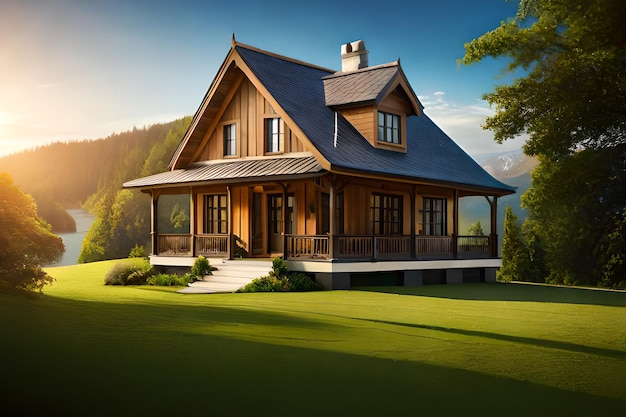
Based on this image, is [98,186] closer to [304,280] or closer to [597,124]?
[304,280]

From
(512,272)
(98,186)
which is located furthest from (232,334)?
(98,186)

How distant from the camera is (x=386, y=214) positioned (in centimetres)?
2634

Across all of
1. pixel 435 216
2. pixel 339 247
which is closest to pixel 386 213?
pixel 435 216

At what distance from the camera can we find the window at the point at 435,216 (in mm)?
28975

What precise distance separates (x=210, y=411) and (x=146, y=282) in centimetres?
1777

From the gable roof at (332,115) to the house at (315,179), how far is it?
2.8 inches

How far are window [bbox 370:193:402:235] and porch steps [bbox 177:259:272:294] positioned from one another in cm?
548

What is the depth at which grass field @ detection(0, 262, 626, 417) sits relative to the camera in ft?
21.5

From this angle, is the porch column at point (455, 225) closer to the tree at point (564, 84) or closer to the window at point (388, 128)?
the window at point (388, 128)

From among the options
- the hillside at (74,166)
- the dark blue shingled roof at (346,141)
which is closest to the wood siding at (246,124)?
the dark blue shingled roof at (346,141)

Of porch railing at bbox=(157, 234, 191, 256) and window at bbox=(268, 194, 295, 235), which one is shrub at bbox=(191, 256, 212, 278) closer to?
porch railing at bbox=(157, 234, 191, 256)

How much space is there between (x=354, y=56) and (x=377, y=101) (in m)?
6.23

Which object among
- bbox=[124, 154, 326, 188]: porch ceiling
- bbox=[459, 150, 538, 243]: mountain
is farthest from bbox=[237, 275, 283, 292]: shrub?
bbox=[459, 150, 538, 243]: mountain

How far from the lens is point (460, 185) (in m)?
26.4
